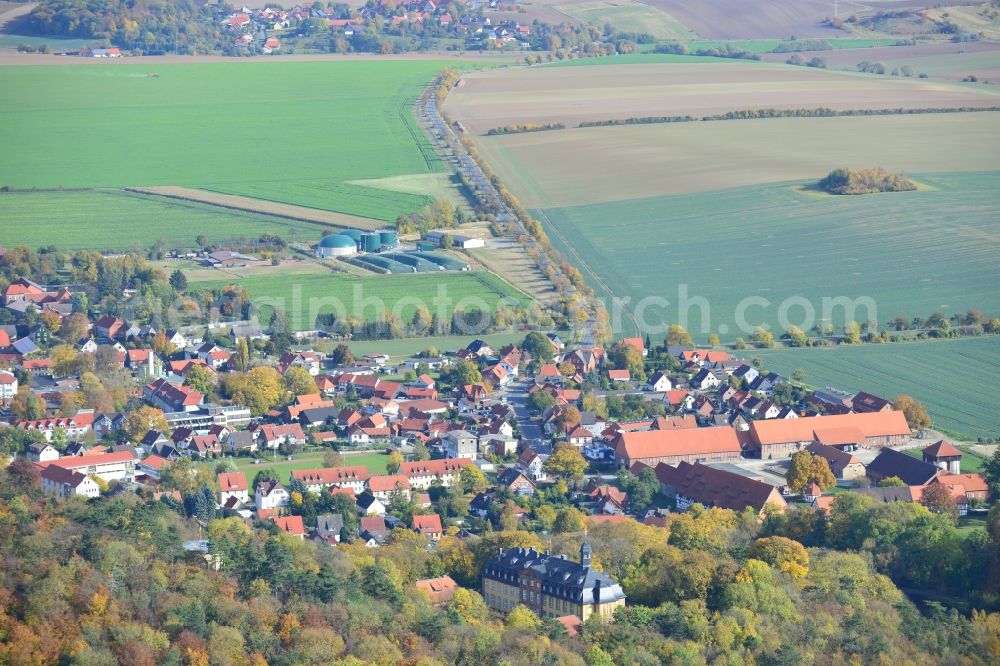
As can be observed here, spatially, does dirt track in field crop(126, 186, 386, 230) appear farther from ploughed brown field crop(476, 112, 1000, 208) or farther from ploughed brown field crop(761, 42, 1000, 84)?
ploughed brown field crop(761, 42, 1000, 84)

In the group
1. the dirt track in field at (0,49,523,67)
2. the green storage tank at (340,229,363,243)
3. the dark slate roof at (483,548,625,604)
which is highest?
the dark slate roof at (483,548,625,604)

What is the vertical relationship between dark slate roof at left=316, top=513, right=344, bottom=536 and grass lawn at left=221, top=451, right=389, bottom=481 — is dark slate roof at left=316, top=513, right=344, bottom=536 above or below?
above

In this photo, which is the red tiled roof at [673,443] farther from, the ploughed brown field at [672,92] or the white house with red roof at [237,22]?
the white house with red roof at [237,22]

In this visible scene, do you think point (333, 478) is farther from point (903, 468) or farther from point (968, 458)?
point (968, 458)

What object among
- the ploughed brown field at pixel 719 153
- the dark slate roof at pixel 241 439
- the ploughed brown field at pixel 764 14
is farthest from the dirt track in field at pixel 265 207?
the ploughed brown field at pixel 764 14

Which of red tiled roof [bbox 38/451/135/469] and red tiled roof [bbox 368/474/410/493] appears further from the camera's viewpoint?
red tiled roof [bbox 38/451/135/469]

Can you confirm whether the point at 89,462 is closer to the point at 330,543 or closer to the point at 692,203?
the point at 330,543

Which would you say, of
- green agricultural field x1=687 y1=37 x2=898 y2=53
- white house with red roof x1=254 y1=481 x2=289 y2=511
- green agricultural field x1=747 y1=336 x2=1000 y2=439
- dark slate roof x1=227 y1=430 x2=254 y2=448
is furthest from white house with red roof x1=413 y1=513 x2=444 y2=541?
green agricultural field x1=687 y1=37 x2=898 y2=53
